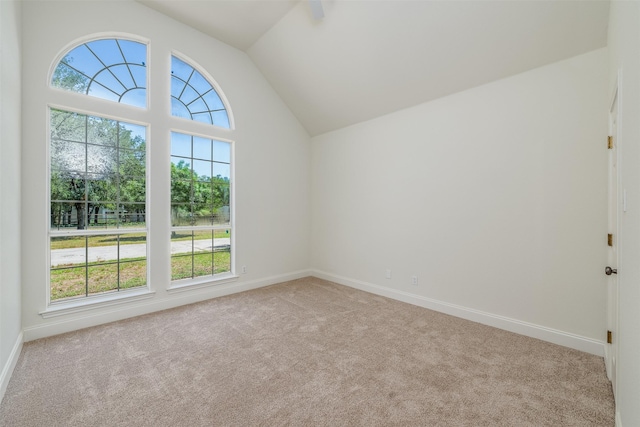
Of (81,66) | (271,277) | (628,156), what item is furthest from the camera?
(271,277)

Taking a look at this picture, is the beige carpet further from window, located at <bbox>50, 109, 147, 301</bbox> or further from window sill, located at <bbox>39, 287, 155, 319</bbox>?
window, located at <bbox>50, 109, 147, 301</bbox>

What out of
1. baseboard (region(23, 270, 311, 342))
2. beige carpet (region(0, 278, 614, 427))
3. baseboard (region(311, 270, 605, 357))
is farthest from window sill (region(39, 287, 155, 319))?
baseboard (region(311, 270, 605, 357))

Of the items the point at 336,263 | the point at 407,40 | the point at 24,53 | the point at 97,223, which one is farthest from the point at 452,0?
the point at 97,223

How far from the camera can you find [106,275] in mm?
3160

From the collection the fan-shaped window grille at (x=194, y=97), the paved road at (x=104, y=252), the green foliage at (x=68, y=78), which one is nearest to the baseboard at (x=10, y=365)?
the paved road at (x=104, y=252)

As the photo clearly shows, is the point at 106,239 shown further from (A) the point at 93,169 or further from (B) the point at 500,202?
(B) the point at 500,202

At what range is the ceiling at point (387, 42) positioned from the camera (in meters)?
2.41

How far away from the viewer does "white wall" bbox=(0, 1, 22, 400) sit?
75.9 inches

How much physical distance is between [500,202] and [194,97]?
13.6ft

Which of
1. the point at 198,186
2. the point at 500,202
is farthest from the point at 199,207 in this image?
the point at 500,202

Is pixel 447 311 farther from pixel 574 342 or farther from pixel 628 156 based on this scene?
pixel 628 156

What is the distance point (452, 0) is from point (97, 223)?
4411 mm

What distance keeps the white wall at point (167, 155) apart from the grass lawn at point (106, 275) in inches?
7.6

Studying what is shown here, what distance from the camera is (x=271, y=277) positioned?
457cm
